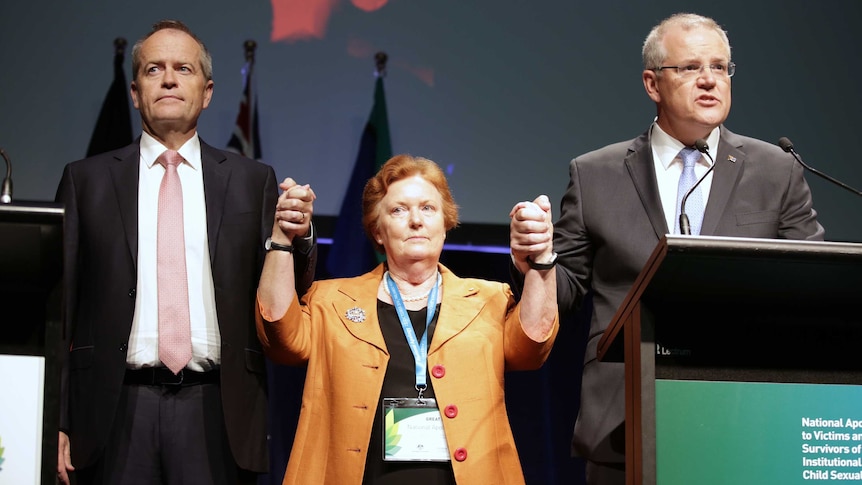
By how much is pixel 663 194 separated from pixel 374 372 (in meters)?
0.90

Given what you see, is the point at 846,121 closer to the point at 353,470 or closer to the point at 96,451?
the point at 353,470

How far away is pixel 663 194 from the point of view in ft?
A: 8.45

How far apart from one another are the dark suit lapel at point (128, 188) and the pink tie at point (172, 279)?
6cm

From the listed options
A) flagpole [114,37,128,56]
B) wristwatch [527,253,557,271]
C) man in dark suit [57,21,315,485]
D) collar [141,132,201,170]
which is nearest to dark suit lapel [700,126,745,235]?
wristwatch [527,253,557,271]

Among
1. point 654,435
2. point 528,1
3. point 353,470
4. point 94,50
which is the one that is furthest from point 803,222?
point 94,50

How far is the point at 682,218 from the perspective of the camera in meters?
2.12

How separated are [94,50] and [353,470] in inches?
103

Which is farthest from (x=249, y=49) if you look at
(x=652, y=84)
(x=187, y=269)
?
(x=652, y=84)

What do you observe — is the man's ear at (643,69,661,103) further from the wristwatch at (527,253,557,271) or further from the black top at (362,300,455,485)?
the black top at (362,300,455,485)

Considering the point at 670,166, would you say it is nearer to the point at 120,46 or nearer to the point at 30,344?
the point at 30,344

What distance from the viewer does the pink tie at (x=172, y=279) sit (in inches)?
97.2

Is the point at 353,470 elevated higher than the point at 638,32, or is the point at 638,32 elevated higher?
the point at 638,32

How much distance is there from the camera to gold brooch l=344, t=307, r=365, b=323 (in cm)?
245

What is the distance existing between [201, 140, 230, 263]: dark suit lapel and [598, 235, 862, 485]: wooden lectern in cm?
123
